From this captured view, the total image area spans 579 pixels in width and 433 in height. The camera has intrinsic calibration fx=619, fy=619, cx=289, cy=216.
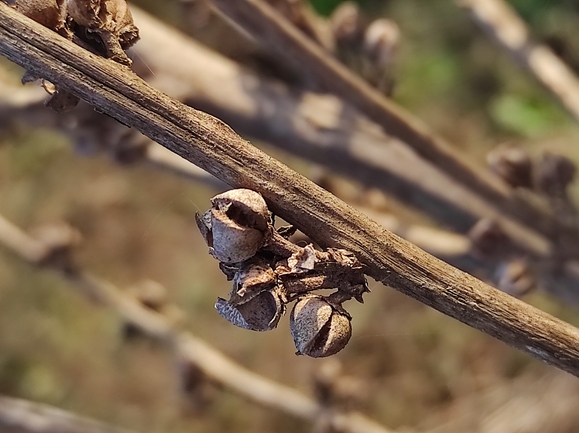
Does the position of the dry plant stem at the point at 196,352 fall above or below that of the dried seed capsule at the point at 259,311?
below

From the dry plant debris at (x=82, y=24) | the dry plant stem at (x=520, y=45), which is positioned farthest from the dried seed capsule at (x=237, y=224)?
the dry plant stem at (x=520, y=45)

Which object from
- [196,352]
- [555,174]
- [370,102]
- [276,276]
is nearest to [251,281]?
[276,276]

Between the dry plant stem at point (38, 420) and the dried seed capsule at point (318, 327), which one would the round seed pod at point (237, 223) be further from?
the dry plant stem at point (38, 420)

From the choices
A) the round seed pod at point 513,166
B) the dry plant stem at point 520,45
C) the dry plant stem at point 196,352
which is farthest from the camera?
the dry plant stem at point 196,352

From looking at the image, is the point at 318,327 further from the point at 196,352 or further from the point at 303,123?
the point at 196,352

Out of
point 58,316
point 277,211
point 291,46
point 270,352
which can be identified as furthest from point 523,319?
point 58,316

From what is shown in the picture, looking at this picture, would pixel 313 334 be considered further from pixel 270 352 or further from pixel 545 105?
pixel 545 105
